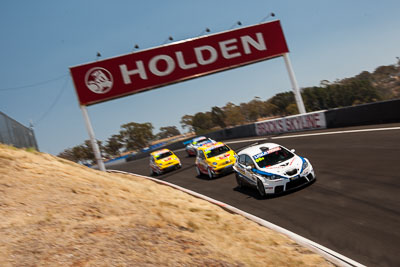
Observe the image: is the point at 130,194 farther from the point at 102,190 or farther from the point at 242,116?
the point at 242,116

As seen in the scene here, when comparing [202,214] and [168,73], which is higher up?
[168,73]

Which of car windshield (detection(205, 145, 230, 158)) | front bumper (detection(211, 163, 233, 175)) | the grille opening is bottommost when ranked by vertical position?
the grille opening

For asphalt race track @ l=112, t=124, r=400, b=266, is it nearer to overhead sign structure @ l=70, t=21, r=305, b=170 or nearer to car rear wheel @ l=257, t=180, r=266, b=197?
car rear wheel @ l=257, t=180, r=266, b=197

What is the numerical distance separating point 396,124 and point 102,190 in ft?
51.9

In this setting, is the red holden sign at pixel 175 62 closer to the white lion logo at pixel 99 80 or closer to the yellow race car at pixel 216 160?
the white lion logo at pixel 99 80

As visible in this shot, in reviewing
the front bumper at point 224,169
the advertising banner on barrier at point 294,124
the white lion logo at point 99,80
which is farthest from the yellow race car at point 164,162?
the advertising banner on barrier at point 294,124

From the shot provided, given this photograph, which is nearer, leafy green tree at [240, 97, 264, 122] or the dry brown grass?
the dry brown grass

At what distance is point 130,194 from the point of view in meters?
10.7

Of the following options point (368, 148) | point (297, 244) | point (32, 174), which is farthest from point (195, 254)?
point (368, 148)

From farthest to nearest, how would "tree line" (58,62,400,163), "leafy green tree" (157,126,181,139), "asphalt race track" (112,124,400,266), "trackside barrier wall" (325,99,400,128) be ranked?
1. "leafy green tree" (157,126,181,139)
2. "tree line" (58,62,400,163)
3. "trackside barrier wall" (325,99,400,128)
4. "asphalt race track" (112,124,400,266)

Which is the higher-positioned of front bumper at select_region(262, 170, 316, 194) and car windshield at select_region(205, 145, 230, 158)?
car windshield at select_region(205, 145, 230, 158)

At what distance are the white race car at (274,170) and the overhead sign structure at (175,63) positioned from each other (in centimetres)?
1838

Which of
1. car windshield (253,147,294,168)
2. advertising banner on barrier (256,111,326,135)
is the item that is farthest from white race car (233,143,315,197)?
advertising banner on barrier (256,111,326,135)

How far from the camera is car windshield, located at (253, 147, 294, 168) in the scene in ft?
40.7
